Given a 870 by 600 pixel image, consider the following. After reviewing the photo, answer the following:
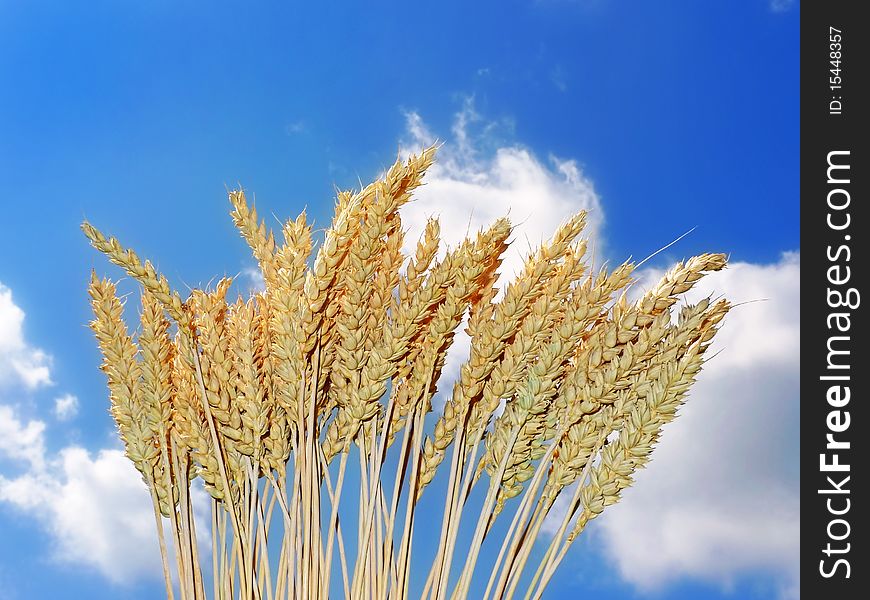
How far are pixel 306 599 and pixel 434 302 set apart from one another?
59 cm

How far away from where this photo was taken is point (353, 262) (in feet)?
5.08

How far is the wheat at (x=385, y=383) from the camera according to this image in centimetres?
154

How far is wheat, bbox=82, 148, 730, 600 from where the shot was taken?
1537 millimetres

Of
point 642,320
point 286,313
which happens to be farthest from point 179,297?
point 642,320

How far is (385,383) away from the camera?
1.56 metres

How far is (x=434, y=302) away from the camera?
1.53 meters
